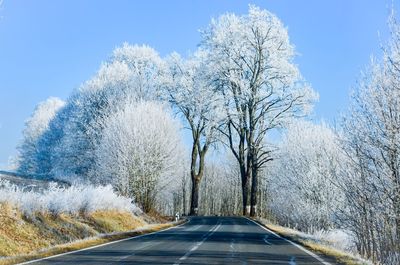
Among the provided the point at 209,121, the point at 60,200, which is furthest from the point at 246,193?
the point at 60,200

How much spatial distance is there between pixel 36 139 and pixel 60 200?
54909mm

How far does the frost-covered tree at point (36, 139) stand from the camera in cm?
6812

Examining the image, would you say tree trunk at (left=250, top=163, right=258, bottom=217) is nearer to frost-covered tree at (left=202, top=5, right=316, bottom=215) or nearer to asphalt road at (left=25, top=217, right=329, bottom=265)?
frost-covered tree at (left=202, top=5, right=316, bottom=215)

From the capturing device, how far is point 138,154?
41406 millimetres

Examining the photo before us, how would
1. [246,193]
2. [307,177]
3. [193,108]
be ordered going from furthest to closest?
[193,108] < [246,193] < [307,177]

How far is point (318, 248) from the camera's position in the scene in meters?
18.1

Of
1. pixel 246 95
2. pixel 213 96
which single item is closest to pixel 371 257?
pixel 246 95

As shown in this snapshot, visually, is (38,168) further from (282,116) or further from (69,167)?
(282,116)

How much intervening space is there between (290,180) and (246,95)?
317 inches

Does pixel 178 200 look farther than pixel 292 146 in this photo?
Yes

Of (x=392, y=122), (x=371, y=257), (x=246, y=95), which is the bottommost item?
(x=371, y=257)

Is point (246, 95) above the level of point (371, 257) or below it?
above

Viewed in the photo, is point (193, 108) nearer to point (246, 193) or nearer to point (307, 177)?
point (246, 193)

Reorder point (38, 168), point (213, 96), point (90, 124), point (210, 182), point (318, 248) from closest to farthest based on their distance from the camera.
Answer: point (318, 248) → point (213, 96) → point (90, 124) → point (38, 168) → point (210, 182)
